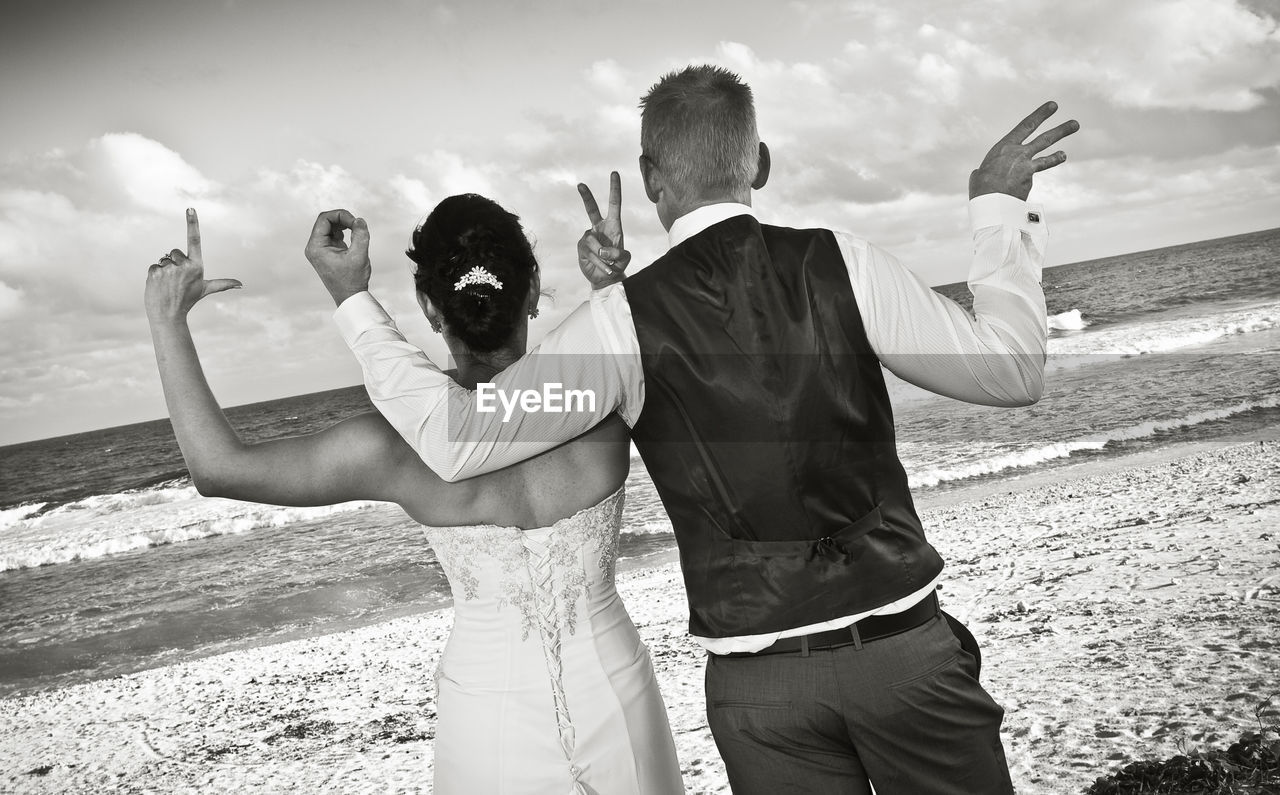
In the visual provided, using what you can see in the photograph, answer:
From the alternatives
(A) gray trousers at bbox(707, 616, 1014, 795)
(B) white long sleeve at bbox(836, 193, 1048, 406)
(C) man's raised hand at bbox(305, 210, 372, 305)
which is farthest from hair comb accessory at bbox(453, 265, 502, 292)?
(A) gray trousers at bbox(707, 616, 1014, 795)

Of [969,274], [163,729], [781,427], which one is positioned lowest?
[163,729]

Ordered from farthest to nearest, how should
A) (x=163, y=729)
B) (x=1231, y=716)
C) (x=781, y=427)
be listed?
(x=163, y=729) < (x=1231, y=716) < (x=781, y=427)

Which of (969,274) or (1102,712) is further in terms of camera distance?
(1102,712)

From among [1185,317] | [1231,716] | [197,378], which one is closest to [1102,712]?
[1231,716]

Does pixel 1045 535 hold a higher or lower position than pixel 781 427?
lower

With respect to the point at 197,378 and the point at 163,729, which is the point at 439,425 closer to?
the point at 197,378

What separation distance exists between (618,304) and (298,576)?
37.6ft

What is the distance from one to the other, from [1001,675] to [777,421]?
13.1 ft

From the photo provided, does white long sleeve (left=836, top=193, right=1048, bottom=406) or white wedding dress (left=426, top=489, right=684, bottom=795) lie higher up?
white long sleeve (left=836, top=193, right=1048, bottom=406)

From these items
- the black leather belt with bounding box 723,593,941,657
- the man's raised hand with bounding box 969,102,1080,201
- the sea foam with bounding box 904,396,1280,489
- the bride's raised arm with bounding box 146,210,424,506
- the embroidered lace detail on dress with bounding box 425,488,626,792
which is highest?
the man's raised hand with bounding box 969,102,1080,201

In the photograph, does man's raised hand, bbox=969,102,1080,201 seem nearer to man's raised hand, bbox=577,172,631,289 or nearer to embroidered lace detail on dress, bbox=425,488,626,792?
man's raised hand, bbox=577,172,631,289

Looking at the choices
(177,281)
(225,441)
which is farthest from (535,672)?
(177,281)

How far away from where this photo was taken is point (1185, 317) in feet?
102

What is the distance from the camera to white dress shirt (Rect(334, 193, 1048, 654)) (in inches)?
70.7
